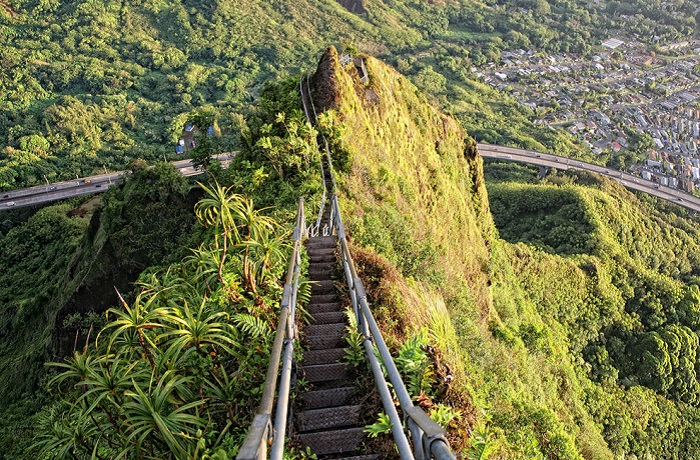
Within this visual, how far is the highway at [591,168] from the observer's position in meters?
58.1

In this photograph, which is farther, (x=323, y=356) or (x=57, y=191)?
(x=57, y=191)

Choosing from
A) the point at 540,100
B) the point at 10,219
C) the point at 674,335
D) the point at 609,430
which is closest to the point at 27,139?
the point at 10,219

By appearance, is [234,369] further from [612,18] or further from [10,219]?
[612,18]

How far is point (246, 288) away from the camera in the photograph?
6.20 meters

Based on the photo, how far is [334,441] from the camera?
4.43 metres

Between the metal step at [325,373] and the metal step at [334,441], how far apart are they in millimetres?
797

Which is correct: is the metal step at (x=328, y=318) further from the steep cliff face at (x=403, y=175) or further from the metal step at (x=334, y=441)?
the steep cliff face at (x=403, y=175)

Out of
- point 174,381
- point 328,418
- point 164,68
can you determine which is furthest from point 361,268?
point 164,68

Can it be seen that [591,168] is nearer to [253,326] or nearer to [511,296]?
[511,296]

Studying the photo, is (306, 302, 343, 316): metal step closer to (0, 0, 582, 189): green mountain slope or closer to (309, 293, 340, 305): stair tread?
(309, 293, 340, 305): stair tread

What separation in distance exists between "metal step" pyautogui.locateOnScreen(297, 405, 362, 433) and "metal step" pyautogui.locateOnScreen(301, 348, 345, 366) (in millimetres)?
746

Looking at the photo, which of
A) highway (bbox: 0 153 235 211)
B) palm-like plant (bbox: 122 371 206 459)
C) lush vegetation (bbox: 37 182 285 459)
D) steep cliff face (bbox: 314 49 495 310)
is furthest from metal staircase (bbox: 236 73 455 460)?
highway (bbox: 0 153 235 211)

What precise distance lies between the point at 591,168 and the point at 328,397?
237 ft

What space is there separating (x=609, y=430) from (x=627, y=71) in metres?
137
